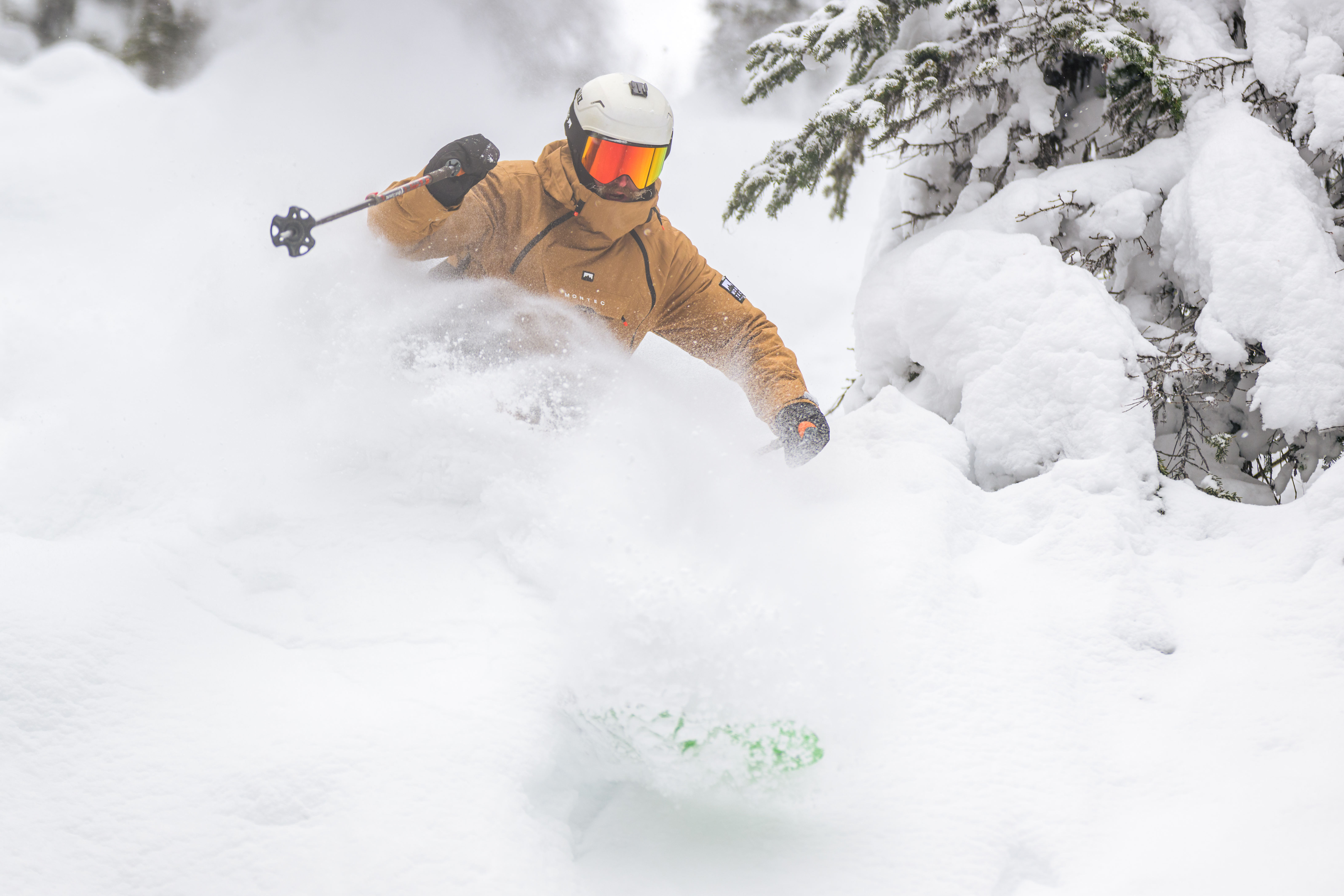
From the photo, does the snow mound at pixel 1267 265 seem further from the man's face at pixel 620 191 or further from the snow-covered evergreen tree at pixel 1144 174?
the man's face at pixel 620 191

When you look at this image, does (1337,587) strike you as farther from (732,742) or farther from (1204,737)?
(732,742)

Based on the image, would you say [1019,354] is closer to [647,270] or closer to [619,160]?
[647,270]

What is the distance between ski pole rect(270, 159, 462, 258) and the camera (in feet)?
9.01

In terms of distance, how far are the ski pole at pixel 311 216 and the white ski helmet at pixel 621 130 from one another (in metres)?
0.57

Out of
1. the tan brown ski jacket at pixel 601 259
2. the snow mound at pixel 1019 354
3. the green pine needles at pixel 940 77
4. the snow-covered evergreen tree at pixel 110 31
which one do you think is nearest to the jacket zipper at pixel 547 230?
the tan brown ski jacket at pixel 601 259

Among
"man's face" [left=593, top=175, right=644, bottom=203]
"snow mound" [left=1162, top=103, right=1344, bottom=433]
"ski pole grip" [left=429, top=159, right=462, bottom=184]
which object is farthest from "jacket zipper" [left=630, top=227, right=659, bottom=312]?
"snow mound" [left=1162, top=103, right=1344, bottom=433]

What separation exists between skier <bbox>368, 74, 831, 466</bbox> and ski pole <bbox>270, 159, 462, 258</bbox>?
0.12 ft

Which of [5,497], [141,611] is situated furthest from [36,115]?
[141,611]

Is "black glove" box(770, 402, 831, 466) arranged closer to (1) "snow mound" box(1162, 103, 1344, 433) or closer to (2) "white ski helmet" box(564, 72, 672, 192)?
(2) "white ski helmet" box(564, 72, 672, 192)

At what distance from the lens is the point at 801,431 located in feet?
10.7

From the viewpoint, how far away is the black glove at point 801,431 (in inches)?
127

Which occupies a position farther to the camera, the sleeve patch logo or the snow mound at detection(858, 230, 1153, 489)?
the sleeve patch logo

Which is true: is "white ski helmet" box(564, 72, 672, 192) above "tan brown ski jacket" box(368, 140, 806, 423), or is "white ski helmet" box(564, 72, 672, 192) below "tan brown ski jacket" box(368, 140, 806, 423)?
above

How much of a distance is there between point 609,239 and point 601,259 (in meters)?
0.09
